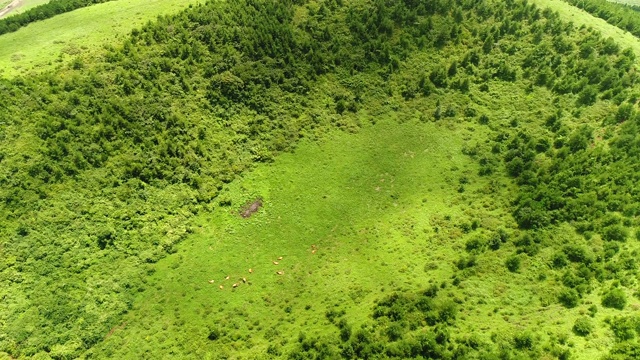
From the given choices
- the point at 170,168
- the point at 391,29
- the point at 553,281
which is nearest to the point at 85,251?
the point at 170,168

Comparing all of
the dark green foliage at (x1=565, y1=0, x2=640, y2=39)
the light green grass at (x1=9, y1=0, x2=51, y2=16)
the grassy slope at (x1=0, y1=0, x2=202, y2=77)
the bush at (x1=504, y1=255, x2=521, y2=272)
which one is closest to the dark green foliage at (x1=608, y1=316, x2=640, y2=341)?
the bush at (x1=504, y1=255, x2=521, y2=272)

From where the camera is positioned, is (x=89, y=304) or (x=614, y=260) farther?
(x=89, y=304)

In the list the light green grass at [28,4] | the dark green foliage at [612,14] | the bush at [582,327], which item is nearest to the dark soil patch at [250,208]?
the bush at [582,327]

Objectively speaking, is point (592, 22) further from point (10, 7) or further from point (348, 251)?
point (10, 7)

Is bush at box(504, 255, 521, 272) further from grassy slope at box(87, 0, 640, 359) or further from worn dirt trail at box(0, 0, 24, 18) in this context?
worn dirt trail at box(0, 0, 24, 18)

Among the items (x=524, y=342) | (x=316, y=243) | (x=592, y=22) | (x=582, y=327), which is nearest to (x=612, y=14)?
(x=592, y=22)

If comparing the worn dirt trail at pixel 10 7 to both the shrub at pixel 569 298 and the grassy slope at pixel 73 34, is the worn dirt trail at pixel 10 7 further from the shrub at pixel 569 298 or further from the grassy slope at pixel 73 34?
the shrub at pixel 569 298

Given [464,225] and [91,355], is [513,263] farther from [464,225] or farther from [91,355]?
[91,355]

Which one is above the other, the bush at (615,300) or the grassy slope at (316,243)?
the bush at (615,300)
